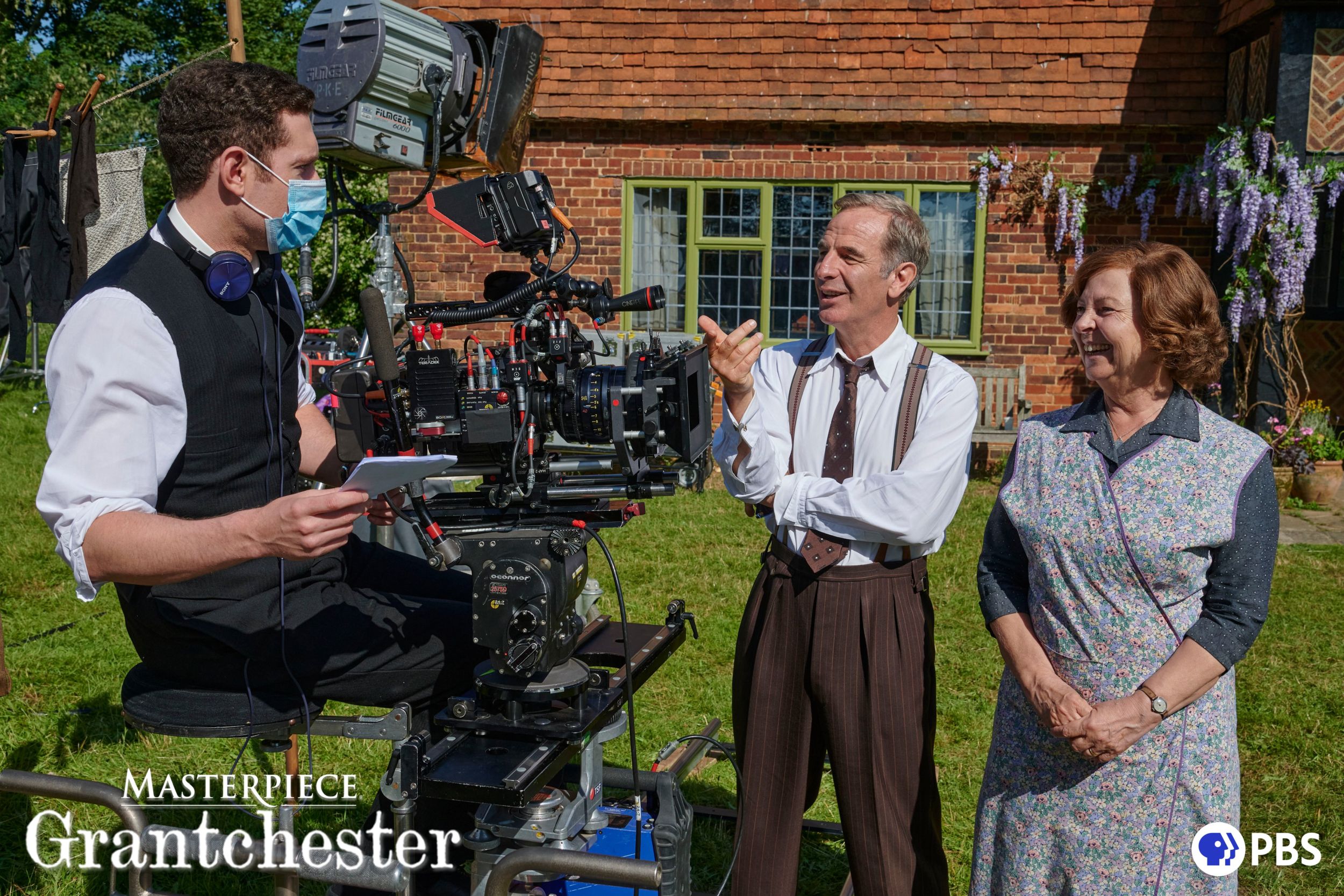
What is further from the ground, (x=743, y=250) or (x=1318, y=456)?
(x=743, y=250)

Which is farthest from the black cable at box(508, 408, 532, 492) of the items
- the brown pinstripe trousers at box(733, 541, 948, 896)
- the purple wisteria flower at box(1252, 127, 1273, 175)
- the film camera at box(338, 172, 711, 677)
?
the purple wisteria flower at box(1252, 127, 1273, 175)

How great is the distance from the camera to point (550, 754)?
7.29 feet

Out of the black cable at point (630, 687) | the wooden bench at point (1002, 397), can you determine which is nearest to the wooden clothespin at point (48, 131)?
the black cable at point (630, 687)

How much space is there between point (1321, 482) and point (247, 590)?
8.68 meters

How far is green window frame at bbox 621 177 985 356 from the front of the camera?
10.4m

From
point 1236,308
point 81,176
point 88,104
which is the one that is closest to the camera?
point 88,104

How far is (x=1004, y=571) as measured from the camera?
2.72 metres

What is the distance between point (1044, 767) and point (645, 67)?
8896 mm

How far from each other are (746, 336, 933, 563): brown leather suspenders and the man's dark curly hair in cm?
141

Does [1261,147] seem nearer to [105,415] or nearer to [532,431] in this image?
[532,431]

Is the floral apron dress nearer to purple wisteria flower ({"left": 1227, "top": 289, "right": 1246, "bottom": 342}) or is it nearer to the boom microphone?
the boom microphone

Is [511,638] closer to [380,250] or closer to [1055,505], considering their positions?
[1055,505]

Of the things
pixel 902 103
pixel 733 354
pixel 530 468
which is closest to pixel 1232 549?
pixel 733 354

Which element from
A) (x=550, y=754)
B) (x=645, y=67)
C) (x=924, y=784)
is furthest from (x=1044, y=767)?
(x=645, y=67)
